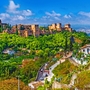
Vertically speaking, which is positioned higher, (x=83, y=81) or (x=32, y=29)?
(x=32, y=29)

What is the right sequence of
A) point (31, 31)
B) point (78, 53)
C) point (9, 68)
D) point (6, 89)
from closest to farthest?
point (6, 89) → point (78, 53) → point (9, 68) → point (31, 31)

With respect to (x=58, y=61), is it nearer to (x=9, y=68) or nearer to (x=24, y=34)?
(x=9, y=68)

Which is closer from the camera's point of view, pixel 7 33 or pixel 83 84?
pixel 83 84

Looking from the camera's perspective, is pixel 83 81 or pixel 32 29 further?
pixel 32 29

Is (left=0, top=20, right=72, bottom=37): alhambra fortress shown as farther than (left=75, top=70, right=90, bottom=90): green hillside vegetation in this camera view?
Yes

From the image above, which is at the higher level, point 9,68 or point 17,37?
point 17,37

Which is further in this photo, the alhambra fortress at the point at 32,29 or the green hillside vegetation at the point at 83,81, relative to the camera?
the alhambra fortress at the point at 32,29

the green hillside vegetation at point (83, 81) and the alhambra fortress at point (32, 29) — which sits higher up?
the alhambra fortress at point (32, 29)

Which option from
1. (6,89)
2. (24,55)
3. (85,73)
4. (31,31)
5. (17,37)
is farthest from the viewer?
(31,31)

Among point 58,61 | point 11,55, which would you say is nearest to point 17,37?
point 11,55

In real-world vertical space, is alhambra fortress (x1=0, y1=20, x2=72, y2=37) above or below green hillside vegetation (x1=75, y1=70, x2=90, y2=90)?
above

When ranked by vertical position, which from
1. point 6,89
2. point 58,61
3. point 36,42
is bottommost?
point 6,89
